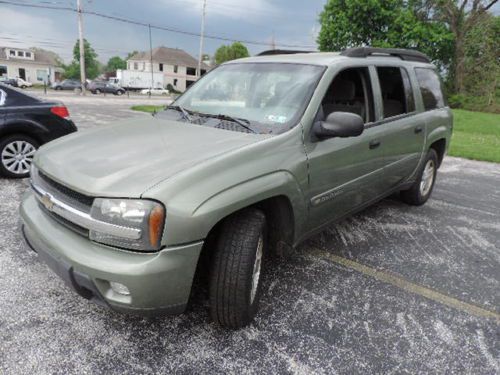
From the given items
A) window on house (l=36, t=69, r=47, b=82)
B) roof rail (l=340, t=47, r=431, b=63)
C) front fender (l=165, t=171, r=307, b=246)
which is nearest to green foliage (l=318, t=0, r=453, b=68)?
roof rail (l=340, t=47, r=431, b=63)

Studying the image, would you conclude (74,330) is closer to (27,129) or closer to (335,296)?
(335,296)

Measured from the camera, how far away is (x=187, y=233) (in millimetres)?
2088

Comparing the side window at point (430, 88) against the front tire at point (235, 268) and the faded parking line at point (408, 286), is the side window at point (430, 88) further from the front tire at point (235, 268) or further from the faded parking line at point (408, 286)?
the front tire at point (235, 268)

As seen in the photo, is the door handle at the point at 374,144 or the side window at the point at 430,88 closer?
the door handle at the point at 374,144

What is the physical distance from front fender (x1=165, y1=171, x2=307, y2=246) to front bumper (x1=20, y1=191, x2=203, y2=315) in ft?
0.26

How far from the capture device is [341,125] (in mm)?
2807

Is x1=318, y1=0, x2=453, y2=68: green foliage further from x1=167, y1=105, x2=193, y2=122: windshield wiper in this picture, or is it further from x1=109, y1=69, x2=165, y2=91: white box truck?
x1=167, y1=105, x2=193, y2=122: windshield wiper

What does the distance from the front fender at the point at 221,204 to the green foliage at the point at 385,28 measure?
3347 cm

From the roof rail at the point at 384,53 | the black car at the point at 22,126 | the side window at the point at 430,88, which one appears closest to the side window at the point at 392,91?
the roof rail at the point at 384,53

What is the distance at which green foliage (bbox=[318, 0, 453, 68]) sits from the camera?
3244 centimetres

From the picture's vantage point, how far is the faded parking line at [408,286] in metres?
2.95

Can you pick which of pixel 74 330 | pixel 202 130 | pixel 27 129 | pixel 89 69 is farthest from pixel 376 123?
pixel 89 69

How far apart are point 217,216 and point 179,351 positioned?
0.85 meters

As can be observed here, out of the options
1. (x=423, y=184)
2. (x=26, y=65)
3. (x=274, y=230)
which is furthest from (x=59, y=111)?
(x=26, y=65)
